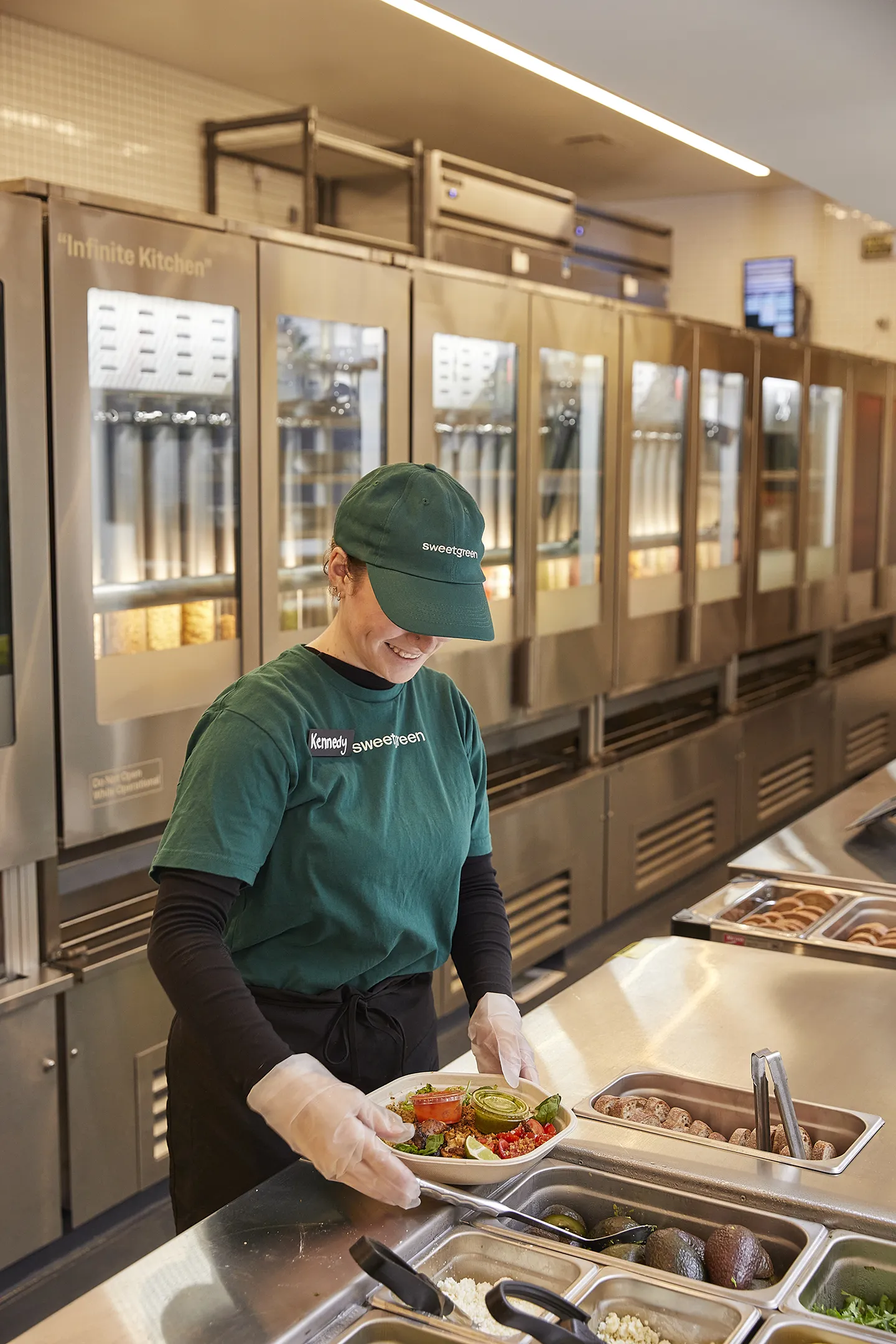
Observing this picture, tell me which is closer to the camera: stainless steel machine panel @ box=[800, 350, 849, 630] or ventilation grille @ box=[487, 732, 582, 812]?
ventilation grille @ box=[487, 732, 582, 812]

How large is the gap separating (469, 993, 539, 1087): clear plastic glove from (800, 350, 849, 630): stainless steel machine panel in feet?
16.9

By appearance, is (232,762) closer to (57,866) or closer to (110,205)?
(57,866)

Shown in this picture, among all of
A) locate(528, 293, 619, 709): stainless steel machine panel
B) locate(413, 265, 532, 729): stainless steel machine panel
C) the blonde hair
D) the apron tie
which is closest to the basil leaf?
the apron tie

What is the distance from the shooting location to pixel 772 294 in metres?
7.26

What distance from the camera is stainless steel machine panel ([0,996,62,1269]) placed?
266cm

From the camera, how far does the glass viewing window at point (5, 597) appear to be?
2.55m

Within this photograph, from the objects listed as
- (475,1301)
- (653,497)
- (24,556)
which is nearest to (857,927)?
(475,1301)

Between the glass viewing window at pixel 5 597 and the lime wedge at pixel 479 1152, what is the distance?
58.8 inches

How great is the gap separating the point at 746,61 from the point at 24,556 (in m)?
1.58

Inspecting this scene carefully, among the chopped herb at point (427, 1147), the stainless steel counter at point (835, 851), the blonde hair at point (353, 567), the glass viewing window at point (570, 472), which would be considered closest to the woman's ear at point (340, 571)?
the blonde hair at point (353, 567)

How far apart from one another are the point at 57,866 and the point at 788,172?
6.79ft

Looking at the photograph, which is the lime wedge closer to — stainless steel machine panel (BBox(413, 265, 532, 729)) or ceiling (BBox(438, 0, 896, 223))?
ceiling (BBox(438, 0, 896, 223))

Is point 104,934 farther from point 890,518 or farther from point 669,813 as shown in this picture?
point 890,518

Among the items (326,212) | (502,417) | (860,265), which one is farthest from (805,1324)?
(860,265)
